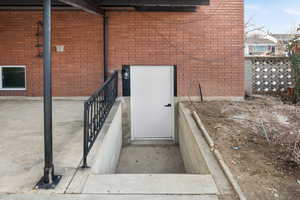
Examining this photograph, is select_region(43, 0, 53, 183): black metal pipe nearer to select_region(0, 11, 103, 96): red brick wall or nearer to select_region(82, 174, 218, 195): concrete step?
select_region(82, 174, 218, 195): concrete step

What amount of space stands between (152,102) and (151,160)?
1.98 meters

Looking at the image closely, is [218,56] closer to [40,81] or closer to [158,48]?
[158,48]

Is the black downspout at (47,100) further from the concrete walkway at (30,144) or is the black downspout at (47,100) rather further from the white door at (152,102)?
the white door at (152,102)

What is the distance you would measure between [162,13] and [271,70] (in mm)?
4276

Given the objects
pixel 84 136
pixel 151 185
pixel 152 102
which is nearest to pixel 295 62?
pixel 152 102

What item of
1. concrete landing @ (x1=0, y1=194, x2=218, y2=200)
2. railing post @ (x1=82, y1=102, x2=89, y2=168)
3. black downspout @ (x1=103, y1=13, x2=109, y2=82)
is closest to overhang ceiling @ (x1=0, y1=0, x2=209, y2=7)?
black downspout @ (x1=103, y1=13, x2=109, y2=82)

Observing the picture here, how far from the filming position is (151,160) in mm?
6414

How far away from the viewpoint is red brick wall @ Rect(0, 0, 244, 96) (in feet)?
24.5

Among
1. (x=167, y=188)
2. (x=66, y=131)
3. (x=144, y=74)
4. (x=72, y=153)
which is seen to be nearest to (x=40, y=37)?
(x=144, y=74)

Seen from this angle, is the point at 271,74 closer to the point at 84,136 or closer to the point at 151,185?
the point at 151,185

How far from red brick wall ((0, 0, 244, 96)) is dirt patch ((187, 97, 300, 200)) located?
1.19m

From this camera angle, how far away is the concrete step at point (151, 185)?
109 inches

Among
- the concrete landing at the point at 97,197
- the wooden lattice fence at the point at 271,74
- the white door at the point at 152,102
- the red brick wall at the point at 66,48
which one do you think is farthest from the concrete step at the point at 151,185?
the wooden lattice fence at the point at 271,74

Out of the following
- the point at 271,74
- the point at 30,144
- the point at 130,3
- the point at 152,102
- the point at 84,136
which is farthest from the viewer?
the point at 271,74
